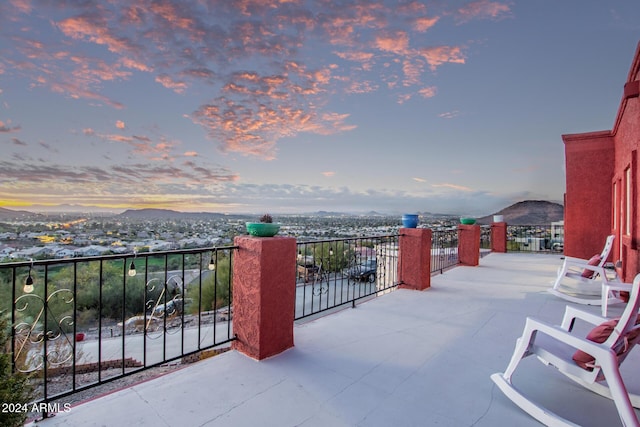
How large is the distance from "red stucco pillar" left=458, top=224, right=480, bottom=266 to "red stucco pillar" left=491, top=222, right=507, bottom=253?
3.19m

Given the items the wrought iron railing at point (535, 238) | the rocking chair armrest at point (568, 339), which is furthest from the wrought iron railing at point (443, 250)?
the rocking chair armrest at point (568, 339)

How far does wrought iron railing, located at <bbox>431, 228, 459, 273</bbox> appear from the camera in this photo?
23.0 feet

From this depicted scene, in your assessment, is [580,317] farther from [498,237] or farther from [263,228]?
[498,237]

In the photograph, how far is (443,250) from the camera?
7418 mm

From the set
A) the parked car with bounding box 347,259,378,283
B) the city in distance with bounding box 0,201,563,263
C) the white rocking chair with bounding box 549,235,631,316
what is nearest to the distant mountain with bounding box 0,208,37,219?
the city in distance with bounding box 0,201,563,263

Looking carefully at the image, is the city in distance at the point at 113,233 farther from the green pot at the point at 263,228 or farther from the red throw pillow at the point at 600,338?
the red throw pillow at the point at 600,338

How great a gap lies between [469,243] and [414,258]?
3202mm

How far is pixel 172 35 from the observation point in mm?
5691

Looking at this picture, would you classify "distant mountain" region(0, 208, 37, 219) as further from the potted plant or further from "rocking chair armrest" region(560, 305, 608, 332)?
"rocking chair armrest" region(560, 305, 608, 332)

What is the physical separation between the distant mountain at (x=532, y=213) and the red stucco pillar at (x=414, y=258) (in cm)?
619

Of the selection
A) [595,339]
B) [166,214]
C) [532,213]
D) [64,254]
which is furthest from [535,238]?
[64,254]

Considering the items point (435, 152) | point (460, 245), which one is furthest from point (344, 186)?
point (460, 245)

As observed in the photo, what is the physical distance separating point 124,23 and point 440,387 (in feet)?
22.6

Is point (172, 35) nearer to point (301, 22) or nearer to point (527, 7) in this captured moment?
point (301, 22)
